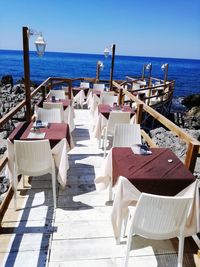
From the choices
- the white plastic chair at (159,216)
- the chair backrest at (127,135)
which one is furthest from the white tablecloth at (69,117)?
the white plastic chair at (159,216)

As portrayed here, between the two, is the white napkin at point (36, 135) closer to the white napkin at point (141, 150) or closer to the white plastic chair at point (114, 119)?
the white napkin at point (141, 150)

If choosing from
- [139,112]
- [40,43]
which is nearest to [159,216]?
[139,112]

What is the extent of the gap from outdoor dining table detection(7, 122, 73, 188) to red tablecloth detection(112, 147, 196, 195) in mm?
699

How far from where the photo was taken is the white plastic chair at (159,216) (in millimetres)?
1787

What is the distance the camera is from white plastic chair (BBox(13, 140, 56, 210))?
2.73 meters

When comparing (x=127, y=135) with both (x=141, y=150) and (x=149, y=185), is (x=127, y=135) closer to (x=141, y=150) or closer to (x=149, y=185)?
(x=141, y=150)

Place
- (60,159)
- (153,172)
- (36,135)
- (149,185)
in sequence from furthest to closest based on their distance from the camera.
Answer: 1. (36,135)
2. (60,159)
3. (153,172)
4. (149,185)

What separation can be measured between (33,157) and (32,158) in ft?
0.06

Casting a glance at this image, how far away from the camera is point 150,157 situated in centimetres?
272

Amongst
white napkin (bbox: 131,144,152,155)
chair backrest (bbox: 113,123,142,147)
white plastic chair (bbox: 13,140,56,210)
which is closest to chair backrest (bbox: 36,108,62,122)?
chair backrest (bbox: 113,123,142,147)

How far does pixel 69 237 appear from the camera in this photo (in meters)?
2.50

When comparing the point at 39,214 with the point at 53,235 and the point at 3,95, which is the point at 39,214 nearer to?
the point at 53,235

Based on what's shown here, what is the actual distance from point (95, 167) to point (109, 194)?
35.9 inches

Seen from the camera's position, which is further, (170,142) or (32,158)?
(170,142)
